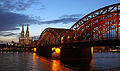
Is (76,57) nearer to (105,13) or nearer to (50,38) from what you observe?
(105,13)

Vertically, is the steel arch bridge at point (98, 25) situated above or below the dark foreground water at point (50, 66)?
above

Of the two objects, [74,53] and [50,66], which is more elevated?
[74,53]

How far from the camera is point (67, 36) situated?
74.1 meters

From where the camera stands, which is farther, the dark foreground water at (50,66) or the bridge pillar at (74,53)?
the bridge pillar at (74,53)

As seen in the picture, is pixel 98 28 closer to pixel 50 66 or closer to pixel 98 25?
pixel 98 25

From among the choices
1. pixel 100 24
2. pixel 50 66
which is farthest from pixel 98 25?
pixel 50 66

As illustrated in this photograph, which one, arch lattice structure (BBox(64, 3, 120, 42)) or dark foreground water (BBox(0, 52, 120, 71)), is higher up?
arch lattice structure (BBox(64, 3, 120, 42))

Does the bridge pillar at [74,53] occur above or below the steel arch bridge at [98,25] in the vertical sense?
below

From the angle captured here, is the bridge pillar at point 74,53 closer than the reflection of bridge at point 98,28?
No

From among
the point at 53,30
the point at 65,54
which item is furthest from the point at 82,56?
the point at 53,30

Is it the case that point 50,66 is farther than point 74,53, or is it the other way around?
point 74,53

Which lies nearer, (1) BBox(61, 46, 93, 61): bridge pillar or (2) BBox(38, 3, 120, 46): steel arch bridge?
(2) BBox(38, 3, 120, 46): steel arch bridge

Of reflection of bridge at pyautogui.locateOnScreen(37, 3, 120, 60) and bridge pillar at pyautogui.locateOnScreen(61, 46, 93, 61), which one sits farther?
bridge pillar at pyautogui.locateOnScreen(61, 46, 93, 61)

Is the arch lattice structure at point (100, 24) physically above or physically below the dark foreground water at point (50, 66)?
above
